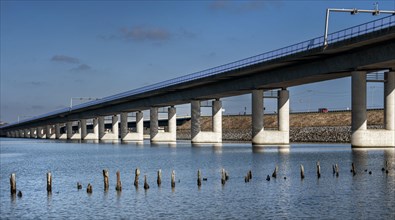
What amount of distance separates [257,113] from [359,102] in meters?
30.6

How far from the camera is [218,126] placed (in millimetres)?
140500

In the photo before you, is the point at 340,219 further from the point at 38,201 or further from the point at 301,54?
the point at 301,54

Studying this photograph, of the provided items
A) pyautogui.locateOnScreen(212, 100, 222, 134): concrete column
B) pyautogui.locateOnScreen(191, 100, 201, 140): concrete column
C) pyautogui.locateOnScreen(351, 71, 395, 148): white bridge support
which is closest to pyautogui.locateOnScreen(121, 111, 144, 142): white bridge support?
pyautogui.locateOnScreen(191, 100, 201, 140): concrete column

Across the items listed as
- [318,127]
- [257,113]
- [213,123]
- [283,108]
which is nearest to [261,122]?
[257,113]

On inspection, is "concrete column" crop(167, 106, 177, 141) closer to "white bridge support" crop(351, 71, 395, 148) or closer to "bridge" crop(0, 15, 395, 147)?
"bridge" crop(0, 15, 395, 147)

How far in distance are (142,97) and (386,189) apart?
118691 millimetres

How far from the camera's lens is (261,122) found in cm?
11612

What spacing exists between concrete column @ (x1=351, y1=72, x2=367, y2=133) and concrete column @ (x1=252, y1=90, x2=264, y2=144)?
28.7 meters

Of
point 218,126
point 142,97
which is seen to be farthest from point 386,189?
point 142,97

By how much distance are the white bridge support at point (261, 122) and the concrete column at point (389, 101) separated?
2609 centimetres

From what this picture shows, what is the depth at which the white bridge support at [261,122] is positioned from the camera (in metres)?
115

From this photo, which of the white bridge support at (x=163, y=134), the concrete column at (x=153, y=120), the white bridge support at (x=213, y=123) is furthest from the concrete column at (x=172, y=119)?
the white bridge support at (x=213, y=123)

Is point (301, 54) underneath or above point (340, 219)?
above

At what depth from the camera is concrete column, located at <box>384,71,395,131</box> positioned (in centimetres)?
8994
